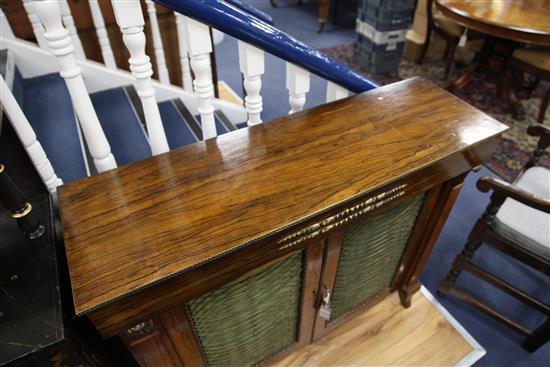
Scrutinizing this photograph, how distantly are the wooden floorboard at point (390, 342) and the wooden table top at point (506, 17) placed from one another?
1.79m

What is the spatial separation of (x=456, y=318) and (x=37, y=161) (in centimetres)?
177

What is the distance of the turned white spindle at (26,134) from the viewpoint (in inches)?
27.7

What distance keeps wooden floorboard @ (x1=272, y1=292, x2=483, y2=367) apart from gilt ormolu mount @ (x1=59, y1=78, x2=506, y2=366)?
41cm

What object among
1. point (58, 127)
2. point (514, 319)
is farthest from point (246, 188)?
point (514, 319)

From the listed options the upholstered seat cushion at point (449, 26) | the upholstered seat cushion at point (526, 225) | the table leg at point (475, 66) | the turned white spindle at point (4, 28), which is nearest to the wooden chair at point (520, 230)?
the upholstered seat cushion at point (526, 225)

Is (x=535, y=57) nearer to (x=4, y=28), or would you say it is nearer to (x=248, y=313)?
(x=248, y=313)

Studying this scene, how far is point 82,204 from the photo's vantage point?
0.66 metres

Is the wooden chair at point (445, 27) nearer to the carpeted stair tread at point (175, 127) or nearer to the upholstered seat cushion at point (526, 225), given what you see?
the upholstered seat cushion at point (526, 225)

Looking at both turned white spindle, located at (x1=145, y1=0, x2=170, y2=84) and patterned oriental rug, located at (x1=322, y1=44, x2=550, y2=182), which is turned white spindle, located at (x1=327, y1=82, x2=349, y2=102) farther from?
patterned oriental rug, located at (x1=322, y1=44, x2=550, y2=182)

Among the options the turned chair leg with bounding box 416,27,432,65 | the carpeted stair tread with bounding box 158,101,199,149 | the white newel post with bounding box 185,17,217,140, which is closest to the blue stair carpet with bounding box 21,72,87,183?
the carpeted stair tread with bounding box 158,101,199,149

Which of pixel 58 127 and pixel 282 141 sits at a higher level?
pixel 282 141

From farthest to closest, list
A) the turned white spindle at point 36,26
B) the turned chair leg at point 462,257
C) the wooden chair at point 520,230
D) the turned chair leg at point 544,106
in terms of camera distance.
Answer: the turned chair leg at point 544,106
the turned white spindle at point 36,26
the turned chair leg at point 462,257
the wooden chair at point 520,230

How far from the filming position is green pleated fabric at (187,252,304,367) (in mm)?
787

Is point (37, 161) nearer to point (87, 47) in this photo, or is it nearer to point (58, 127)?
point (58, 127)
